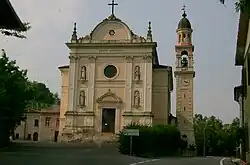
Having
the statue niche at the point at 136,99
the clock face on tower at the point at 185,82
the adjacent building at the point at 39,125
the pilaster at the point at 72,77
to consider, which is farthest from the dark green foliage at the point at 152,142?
the adjacent building at the point at 39,125

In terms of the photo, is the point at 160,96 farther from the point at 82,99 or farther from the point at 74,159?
the point at 74,159

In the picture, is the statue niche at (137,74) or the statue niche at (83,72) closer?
the statue niche at (137,74)

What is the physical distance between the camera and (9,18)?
9797 mm

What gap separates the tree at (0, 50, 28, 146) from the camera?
4209 centimetres

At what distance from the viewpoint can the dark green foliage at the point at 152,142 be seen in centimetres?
4197

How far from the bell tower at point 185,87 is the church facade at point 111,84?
3093mm

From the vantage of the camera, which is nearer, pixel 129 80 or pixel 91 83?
pixel 129 80

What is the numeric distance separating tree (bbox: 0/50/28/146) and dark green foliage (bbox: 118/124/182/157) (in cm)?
1040

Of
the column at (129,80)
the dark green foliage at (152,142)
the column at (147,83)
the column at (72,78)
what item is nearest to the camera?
the dark green foliage at (152,142)

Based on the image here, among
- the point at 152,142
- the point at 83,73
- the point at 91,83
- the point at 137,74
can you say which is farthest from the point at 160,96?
the point at 152,142

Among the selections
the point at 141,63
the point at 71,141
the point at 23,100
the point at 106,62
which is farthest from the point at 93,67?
the point at 23,100

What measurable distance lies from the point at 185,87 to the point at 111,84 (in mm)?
11025

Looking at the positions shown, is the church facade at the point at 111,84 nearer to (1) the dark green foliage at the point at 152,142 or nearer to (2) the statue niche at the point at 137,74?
(2) the statue niche at the point at 137,74

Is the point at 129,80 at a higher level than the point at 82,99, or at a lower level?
higher
